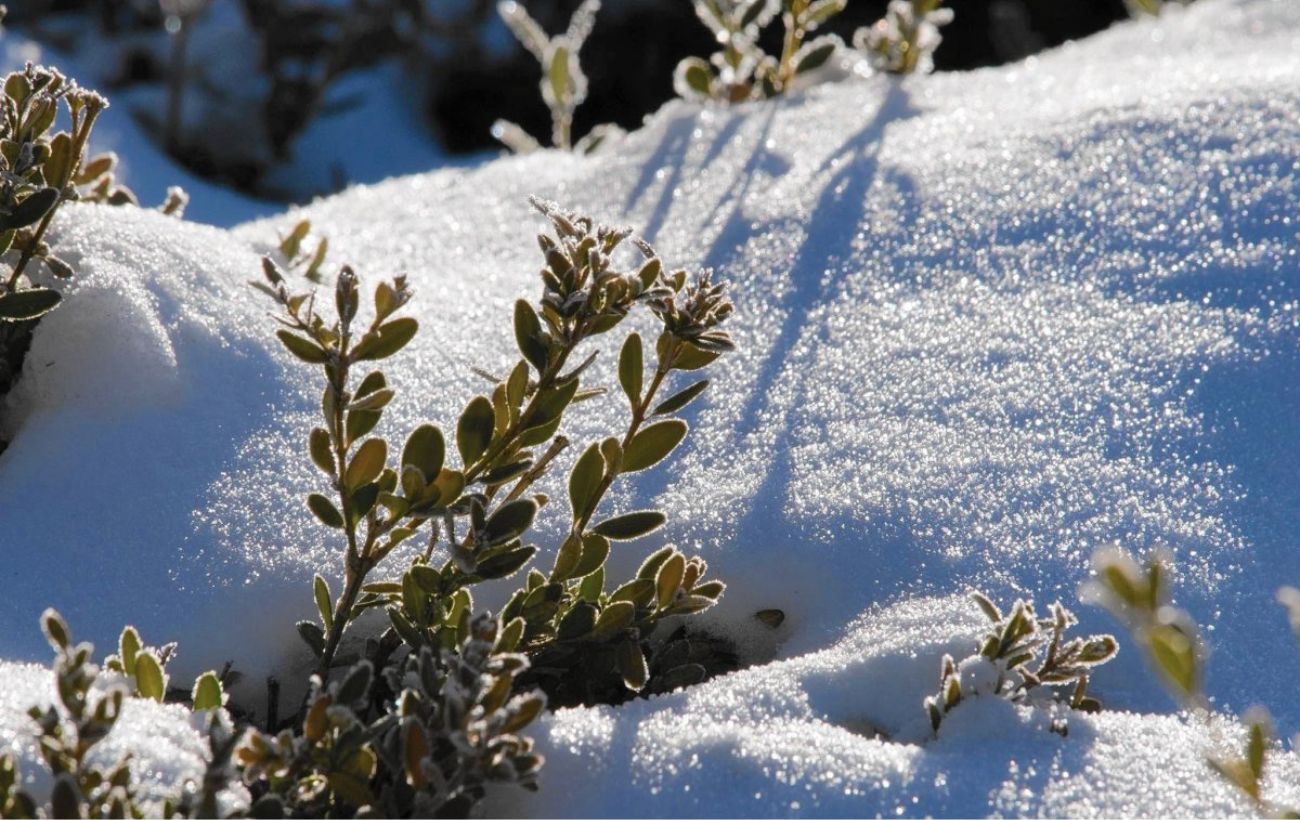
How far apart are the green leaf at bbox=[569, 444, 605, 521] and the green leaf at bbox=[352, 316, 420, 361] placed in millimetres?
253

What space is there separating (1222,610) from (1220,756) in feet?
0.97

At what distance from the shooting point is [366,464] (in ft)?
5.08

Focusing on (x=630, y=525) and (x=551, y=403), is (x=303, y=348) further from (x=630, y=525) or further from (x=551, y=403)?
(x=630, y=525)

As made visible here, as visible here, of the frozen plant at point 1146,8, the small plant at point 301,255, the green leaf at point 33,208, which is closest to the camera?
the green leaf at point 33,208

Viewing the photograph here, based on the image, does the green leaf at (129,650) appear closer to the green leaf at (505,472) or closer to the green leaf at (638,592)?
the green leaf at (505,472)

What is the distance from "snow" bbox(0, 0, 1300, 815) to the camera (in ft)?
5.06

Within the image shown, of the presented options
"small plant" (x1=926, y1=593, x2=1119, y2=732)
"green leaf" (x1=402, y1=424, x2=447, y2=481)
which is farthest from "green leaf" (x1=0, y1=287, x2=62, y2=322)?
"small plant" (x1=926, y1=593, x2=1119, y2=732)

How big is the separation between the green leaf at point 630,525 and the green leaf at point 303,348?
0.39 m

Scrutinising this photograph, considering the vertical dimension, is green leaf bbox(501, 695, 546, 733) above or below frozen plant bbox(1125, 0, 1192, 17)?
below

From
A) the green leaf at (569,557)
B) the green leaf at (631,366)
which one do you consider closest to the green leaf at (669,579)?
the green leaf at (569,557)

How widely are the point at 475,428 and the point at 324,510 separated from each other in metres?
0.19

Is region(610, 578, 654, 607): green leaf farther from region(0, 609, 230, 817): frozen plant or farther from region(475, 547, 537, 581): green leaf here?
region(0, 609, 230, 817): frozen plant

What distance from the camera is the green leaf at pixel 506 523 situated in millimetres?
1544

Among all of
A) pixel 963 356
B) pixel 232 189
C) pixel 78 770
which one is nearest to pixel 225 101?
pixel 232 189
